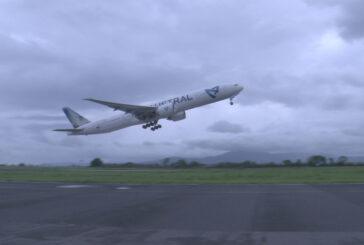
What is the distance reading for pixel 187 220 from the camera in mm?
11094

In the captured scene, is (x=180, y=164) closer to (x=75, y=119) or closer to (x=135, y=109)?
(x=75, y=119)

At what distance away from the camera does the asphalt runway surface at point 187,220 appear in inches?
336

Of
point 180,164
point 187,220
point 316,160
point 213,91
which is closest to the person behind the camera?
point 187,220

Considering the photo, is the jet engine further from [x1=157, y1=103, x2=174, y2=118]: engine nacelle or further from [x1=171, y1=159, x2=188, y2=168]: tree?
[x1=171, y1=159, x2=188, y2=168]: tree

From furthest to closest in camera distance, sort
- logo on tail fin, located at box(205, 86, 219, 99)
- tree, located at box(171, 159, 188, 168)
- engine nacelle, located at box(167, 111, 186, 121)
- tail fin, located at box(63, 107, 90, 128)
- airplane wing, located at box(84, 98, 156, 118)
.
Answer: tree, located at box(171, 159, 188, 168)
tail fin, located at box(63, 107, 90, 128)
engine nacelle, located at box(167, 111, 186, 121)
logo on tail fin, located at box(205, 86, 219, 99)
airplane wing, located at box(84, 98, 156, 118)

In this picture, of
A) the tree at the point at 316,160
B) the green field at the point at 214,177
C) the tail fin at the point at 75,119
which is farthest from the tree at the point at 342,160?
the tail fin at the point at 75,119

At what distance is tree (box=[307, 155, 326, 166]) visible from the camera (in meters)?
59.0

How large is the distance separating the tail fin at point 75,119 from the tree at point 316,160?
37.6m

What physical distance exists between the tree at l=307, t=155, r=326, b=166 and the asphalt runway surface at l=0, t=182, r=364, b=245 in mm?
44531

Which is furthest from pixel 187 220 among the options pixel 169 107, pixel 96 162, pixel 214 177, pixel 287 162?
pixel 96 162

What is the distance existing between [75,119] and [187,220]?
166 feet

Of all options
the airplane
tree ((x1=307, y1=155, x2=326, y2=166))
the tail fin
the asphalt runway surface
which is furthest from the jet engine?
the asphalt runway surface

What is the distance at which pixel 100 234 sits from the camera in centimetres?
916

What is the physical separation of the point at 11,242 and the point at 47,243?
2.92 feet
